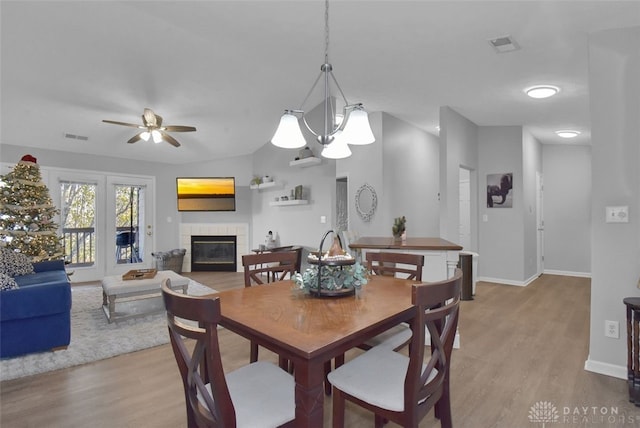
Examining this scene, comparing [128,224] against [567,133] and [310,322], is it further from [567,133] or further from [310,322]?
[567,133]

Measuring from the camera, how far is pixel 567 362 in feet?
8.52

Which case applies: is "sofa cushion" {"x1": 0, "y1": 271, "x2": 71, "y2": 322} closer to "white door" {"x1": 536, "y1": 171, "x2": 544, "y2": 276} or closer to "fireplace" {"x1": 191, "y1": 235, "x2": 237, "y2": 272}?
"fireplace" {"x1": 191, "y1": 235, "x2": 237, "y2": 272}

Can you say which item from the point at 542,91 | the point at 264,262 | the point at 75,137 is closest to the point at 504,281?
the point at 542,91

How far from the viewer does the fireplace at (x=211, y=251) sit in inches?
274

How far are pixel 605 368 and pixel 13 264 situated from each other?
5.28 metres

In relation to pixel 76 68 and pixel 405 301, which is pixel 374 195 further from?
pixel 76 68

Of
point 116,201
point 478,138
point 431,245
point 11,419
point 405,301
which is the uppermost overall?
point 478,138

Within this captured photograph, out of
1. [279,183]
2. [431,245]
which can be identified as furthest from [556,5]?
[279,183]

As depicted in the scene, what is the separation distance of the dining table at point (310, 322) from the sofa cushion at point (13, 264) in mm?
2828

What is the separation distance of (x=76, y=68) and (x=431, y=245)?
4.00 metres

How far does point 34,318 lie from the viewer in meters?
2.72

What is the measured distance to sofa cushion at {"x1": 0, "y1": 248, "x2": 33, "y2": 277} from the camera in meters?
3.16

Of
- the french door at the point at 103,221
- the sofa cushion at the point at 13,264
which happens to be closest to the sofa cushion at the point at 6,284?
the sofa cushion at the point at 13,264

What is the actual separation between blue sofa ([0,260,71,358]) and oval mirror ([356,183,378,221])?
384cm
